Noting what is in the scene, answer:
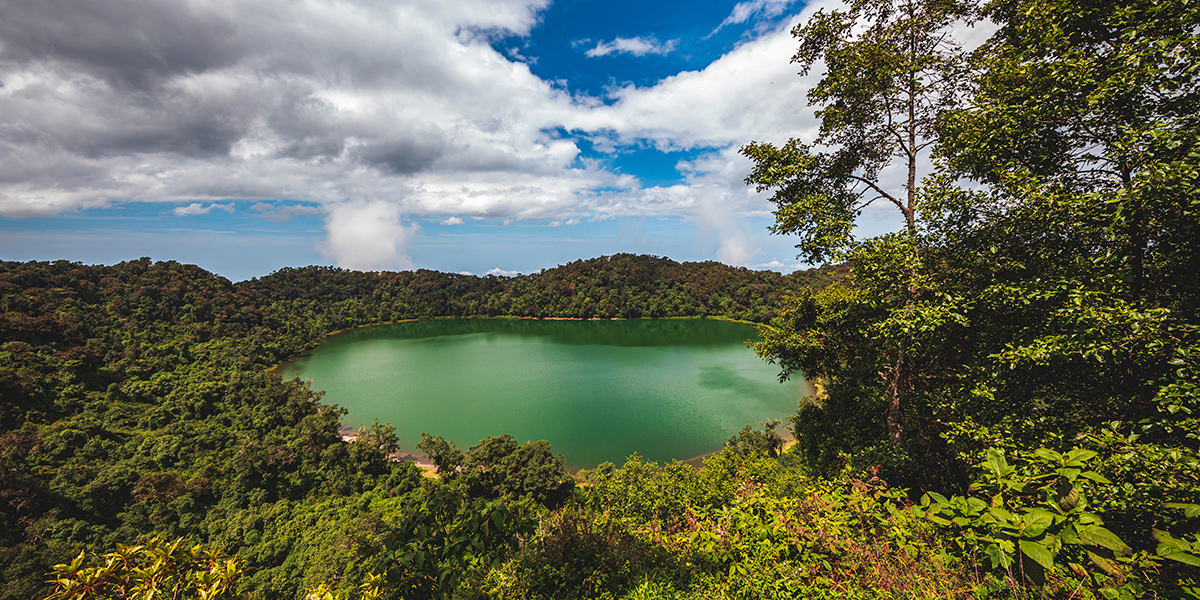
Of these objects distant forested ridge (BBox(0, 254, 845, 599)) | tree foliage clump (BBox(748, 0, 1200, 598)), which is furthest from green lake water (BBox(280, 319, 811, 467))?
tree foliage clump (BBox(748, 0, 1200, 598))

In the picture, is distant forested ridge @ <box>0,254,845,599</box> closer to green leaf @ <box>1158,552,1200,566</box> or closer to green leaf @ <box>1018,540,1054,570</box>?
green leaf @ <box>1018,540,1054,570</box>

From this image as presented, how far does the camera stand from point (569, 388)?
27.5 m

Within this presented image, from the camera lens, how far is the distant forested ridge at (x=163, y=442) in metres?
10.2

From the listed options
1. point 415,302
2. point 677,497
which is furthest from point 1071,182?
point 415,302

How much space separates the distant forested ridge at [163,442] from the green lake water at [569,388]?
4.82 m

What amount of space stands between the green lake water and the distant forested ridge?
4822mm

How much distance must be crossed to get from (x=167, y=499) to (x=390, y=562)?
1646 centimetres

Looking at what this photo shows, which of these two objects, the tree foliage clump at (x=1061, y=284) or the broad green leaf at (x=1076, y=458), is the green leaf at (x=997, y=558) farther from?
the broad green leaf at (x=1076, y=458)

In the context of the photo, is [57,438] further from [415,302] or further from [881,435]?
[415,302]

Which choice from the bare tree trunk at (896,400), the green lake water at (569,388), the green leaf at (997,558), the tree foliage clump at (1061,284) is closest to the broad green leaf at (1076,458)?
the tree foliage clump at (1061,284)

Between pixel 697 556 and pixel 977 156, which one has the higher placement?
pixel 977 156

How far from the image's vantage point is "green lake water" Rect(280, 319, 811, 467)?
19.4m

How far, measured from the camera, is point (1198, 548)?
1257mm

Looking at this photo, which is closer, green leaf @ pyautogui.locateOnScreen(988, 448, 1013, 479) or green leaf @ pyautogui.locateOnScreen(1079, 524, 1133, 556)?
green leaf @ pyautogui.locateOnScreen(1079, 524, 1133, 556)
